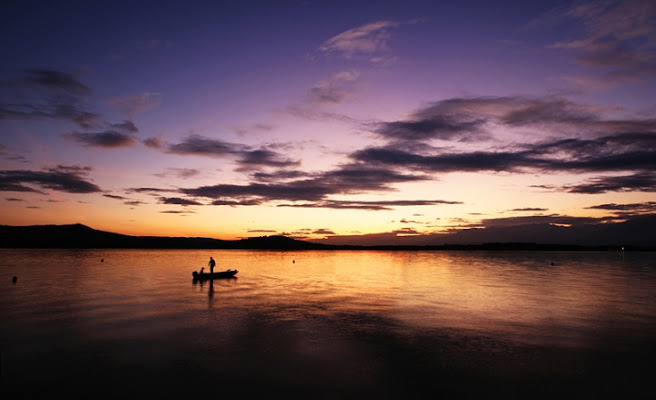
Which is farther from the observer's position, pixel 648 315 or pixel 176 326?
pixel 648 315

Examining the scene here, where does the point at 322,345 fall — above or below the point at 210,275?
below

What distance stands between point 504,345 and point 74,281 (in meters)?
52.1

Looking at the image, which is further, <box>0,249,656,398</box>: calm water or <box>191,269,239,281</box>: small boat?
<box>191,269,239,281</box>: small boat

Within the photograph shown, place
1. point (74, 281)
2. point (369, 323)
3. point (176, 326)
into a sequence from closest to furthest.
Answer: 1. point (176, 326)
2. point (369, 323)
3. point (74, 281)

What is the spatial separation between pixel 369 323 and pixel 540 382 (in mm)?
13491

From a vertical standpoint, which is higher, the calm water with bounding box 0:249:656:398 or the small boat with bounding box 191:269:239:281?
the small boat with bounding box 191:269:239:281

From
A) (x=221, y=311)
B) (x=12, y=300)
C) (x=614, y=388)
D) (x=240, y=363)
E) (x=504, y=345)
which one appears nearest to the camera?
(x=614, y=388)

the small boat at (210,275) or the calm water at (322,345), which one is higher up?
the small boat at (210,275)

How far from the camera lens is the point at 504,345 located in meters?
23.3

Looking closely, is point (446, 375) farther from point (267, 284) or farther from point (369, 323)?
point (267, 284)

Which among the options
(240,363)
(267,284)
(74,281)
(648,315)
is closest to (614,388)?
(240,363)

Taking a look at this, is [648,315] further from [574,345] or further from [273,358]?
[273,358]

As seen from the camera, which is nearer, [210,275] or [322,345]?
[322,345]

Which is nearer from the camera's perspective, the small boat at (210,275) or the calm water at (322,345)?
the calm water at (322,345)
